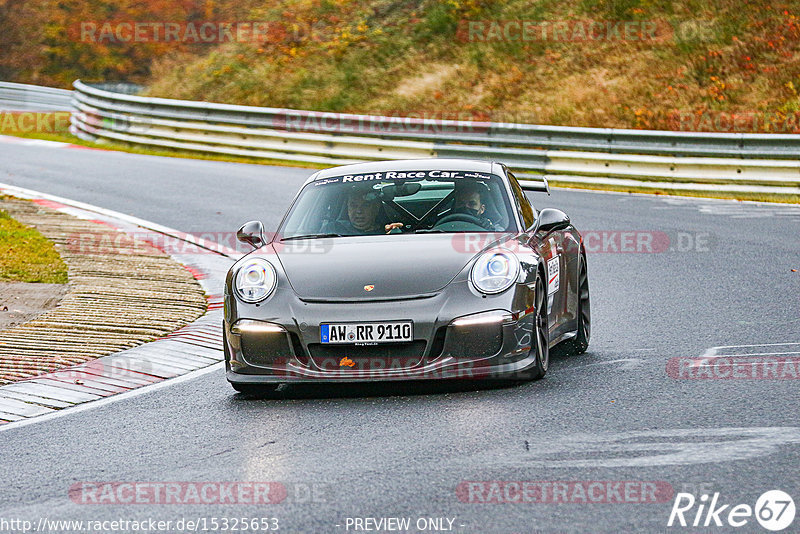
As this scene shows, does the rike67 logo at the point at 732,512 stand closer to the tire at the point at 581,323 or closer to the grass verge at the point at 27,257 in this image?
the tire at the point at 581,323

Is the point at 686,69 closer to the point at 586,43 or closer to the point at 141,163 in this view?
the point at 586,43

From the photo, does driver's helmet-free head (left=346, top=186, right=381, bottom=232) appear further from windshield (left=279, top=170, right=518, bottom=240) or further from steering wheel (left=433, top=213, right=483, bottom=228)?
steering wheel (left=433, top=213, right=483, bottom=228)

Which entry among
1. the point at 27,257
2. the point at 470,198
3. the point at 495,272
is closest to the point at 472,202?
the point at 470,198

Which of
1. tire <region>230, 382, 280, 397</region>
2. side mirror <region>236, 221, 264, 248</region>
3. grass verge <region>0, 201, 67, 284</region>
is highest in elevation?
side mirror <region>236, 221, 264, 248</region>

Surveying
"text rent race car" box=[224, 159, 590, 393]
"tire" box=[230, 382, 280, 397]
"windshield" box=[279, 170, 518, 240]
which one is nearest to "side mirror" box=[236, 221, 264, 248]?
"text rent race car" box=[224, 159, 590, 393]

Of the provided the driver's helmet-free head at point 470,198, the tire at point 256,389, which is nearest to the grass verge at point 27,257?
the tire at point 256,389

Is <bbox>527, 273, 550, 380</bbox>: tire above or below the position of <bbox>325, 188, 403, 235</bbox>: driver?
below

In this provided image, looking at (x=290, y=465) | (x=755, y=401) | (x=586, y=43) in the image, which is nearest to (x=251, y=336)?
(x=290, y=465)

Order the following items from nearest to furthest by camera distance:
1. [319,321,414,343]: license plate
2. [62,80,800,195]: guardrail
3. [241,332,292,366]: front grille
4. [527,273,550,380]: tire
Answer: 1. [319,321,414,343]: license plate
2. [241,332,292,366]: front grille
3. [527,273,550,380]: tire
4. [62,80,800,195]: guardrail

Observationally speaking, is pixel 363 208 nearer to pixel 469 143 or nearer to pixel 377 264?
pixel 377 264

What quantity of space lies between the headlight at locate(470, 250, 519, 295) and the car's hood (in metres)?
0.10

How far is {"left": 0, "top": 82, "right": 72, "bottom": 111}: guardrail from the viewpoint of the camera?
3550cm

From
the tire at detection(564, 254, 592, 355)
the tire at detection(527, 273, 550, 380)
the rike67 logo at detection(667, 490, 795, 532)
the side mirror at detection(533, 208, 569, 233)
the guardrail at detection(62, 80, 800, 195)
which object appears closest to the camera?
the rike67 logo at detection(667, 490, 795, 532)

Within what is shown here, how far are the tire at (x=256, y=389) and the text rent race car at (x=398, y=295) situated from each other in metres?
0.01
